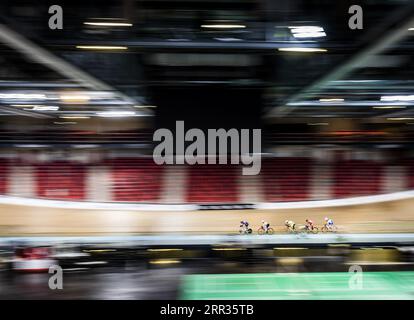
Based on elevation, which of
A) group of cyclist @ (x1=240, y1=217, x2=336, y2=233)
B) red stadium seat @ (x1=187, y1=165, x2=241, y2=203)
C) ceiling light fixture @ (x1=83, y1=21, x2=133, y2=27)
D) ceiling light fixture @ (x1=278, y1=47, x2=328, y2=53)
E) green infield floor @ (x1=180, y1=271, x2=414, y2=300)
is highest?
ceiling light fixture @ (x1=83, y1=21, x2=133, y2=27)

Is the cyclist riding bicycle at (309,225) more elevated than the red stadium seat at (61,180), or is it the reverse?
the red stadium seat at (61,180)

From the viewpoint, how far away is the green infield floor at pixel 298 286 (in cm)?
491

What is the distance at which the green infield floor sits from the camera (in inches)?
193

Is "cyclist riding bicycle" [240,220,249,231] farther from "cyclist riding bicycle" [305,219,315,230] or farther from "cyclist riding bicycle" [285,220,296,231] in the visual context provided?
"cyclist riding bicycle" [305,219,315,230]

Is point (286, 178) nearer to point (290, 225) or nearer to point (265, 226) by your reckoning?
point (290, 225)

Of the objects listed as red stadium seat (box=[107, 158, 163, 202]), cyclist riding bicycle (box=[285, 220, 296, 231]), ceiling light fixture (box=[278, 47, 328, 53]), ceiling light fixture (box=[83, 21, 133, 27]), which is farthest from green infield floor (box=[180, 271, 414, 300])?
ceiling light fixture (box=[83, 21, 133, 27])

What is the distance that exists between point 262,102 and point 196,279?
2547 millimetres

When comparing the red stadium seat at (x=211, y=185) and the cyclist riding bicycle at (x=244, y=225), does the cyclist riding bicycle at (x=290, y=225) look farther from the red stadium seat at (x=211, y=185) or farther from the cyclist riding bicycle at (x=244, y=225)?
the red stadium seat at (x=211, y=185)

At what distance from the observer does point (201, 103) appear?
5.02m

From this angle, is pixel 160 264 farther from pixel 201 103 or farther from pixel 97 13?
pixel 97 13

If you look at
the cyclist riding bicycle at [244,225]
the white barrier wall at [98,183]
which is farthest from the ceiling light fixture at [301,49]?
the white barrier wall at [98,183]

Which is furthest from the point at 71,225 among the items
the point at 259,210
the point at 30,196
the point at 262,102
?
the point at 262,102

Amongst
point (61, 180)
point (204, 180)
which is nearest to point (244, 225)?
point (204, 180)

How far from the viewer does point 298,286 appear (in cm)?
527
